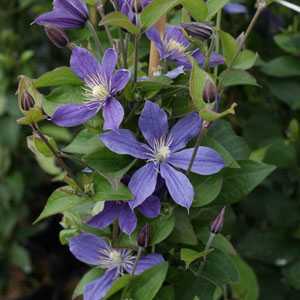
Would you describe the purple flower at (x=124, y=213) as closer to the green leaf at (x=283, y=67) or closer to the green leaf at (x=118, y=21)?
the green leaf at (x=118, y=21)

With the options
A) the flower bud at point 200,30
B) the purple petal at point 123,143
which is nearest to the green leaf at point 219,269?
the purple petal at point 123,143

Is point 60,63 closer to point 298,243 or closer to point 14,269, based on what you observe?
point 14,269

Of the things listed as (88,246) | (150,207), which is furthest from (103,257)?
(150,207)

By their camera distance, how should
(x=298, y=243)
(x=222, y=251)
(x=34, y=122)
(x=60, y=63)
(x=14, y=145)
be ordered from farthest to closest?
(x=60, y=63) → (x=14, y=145) → (x=298, y=243) → (x=222, y=251) → (x=34, y=122)

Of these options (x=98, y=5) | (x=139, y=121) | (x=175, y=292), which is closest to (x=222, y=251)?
(x=175, y=292)

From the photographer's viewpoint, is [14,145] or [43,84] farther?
[14,145]

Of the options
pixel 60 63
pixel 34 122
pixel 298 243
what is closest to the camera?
pixel 34 122

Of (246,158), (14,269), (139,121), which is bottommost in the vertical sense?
(14,269)
